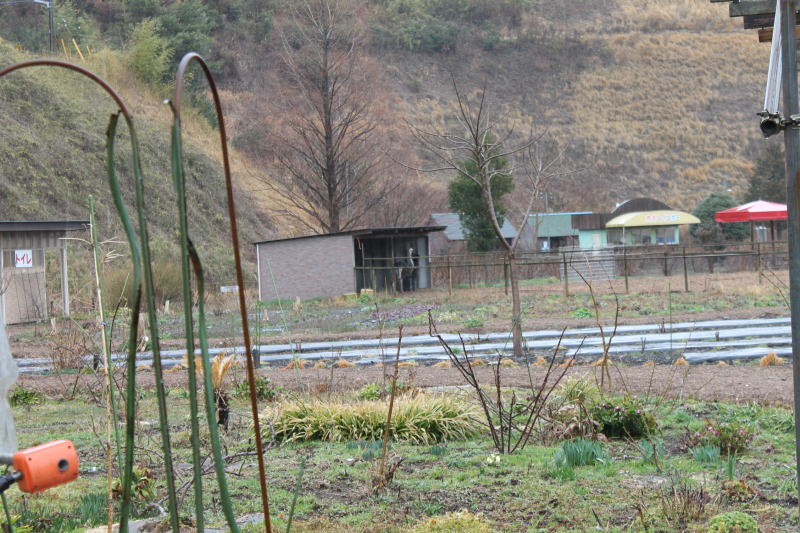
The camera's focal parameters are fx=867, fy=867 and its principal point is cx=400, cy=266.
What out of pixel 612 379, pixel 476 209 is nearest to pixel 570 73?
pixel 476 209

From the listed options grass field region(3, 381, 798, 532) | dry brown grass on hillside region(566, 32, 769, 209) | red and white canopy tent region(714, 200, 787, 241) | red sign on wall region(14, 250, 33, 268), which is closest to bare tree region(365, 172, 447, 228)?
red and white canopy tent region(714, 200, 787, 241)

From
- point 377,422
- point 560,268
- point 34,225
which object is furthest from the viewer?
point 560,268

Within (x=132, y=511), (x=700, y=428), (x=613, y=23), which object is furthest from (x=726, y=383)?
(x=613, y=23)

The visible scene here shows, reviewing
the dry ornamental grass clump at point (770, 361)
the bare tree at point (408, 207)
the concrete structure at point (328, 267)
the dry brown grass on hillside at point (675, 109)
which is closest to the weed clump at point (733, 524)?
the dry ornamental grass clump at point (770, 361)

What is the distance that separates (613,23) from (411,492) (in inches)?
3474

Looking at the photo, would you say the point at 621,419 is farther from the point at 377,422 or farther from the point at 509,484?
the point at 377,422

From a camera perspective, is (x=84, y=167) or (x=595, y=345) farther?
(x=84, y=167)

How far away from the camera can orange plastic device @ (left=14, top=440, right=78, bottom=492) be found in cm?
148

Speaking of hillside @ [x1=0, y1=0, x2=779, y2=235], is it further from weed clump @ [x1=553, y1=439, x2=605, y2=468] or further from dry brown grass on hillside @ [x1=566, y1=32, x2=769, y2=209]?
weed clump @ [x1=553, y1=439, x2=605, y2=468]

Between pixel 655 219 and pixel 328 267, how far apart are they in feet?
61.2

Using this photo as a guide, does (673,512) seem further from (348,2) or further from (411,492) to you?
(348,2)

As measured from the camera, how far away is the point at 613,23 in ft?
285

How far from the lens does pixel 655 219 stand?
4081 centimetres

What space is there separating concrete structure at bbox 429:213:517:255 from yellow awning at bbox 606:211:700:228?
5.10 metres
